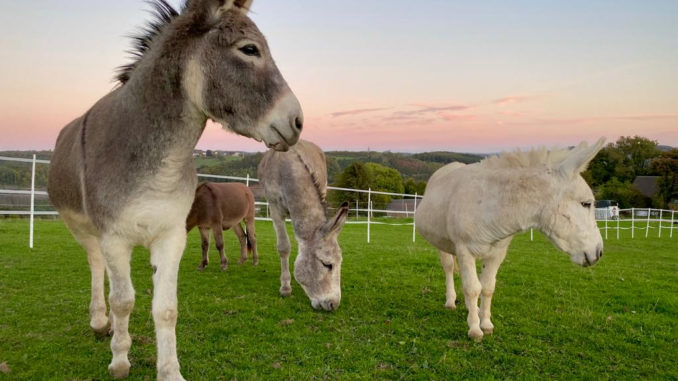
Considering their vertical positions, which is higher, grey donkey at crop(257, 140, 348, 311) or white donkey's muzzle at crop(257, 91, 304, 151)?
white donkey's muzzle at crop(257, 91, 304, 151)

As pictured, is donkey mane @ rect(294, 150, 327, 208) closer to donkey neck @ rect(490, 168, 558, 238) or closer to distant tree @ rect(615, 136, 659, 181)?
donkey neck @ rect(490, 168, 558, 238)

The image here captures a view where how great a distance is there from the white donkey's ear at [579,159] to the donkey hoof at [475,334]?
201cm

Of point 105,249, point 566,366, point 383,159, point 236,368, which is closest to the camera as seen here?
point 105,249

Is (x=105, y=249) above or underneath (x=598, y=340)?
above

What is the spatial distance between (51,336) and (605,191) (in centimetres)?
8273

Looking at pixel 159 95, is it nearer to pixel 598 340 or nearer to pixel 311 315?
pixel 311 315

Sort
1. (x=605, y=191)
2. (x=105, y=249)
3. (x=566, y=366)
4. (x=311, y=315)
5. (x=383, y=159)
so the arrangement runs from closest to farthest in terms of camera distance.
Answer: (x=105, y=249), (x=566, y=366), (x=311, y=315), (x=605, y=191), (x=383, y=159)

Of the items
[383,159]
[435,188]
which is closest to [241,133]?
[435,188]

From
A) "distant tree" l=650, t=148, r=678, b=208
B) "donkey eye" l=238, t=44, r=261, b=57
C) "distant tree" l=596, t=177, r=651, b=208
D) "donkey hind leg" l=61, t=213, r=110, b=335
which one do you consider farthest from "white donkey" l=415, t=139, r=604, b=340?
"distant tree" l=596, t=177, r=651, b=208

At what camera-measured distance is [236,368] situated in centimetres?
406

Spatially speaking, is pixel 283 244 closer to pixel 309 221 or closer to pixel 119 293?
pixel 309 221

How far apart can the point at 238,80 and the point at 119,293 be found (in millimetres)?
1965

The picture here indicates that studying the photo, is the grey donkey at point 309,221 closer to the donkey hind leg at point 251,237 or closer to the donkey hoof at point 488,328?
the donkey hoof at point 488,328

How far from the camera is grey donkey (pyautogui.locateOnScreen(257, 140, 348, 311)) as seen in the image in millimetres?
5832
